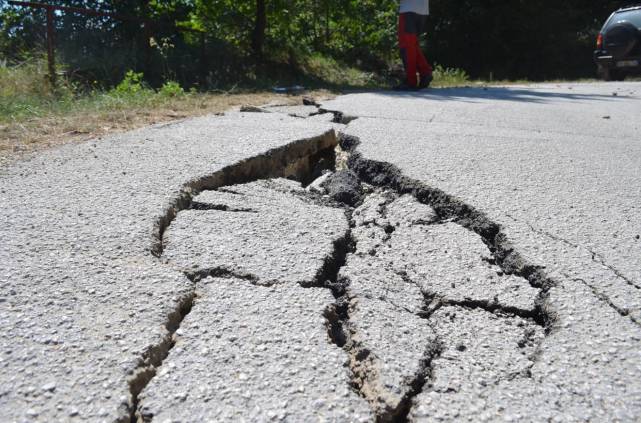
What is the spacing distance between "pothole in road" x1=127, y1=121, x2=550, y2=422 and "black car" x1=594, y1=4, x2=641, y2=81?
11245 mm

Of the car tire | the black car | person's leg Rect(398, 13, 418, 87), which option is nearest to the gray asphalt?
person's leg Rect(398, 13, 418, 87)

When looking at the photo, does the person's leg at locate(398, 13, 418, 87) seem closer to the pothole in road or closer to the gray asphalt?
the gray asphalt

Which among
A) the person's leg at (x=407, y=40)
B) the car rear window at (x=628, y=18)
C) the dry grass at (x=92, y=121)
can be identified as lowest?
the dry grass at (x=92, y=121)

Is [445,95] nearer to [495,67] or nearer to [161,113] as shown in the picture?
[161,113]

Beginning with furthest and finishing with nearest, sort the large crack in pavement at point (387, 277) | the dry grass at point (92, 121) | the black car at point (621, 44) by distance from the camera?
1. the black car at point (621, 44)
2. the dry grass at point (92, 121)
3. the large crack in pavement at point (387, 277)

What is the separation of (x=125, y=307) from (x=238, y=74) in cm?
769

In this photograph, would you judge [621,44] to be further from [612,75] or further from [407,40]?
[407,40]

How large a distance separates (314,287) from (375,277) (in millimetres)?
252

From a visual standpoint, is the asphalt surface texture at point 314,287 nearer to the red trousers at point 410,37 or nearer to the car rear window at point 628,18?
the red trousers at point 410,37

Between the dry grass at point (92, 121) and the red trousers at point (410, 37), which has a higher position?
the red trousers at point (410, 37)

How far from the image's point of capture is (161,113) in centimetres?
482

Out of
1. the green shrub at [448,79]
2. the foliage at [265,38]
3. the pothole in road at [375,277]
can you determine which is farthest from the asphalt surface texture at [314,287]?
the green shrub at [448,79]

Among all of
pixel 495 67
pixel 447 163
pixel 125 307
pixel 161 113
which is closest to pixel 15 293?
pixel 125 307

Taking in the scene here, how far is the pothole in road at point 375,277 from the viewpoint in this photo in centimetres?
127
